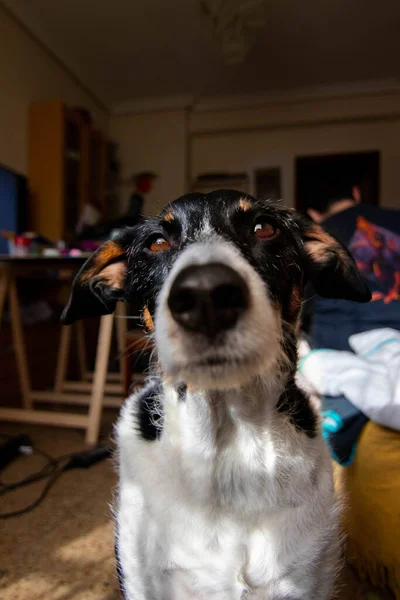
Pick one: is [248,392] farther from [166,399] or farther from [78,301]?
[78,301]

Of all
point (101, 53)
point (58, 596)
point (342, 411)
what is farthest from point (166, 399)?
point (101, 53)

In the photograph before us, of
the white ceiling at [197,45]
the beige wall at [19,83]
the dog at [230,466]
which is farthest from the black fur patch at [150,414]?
the white ceiling at [197,45]

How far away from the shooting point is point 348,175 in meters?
5.22

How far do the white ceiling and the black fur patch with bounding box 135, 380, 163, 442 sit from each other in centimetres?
363

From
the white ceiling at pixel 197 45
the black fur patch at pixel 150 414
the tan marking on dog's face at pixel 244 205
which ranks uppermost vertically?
the white ceiling at pixel 197 45

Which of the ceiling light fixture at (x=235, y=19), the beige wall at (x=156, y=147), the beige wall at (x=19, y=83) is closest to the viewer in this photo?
the ceiling light fixture at (x=235, y=19)

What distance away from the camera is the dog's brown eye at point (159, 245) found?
0.77 meters

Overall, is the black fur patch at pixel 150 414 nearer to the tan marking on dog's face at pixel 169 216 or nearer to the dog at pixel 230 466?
the dog at pixel 230 466

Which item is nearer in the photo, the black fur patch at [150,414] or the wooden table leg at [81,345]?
the black fur patch at [150,414]

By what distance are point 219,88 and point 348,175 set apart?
2033mm

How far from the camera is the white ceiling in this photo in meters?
3.37

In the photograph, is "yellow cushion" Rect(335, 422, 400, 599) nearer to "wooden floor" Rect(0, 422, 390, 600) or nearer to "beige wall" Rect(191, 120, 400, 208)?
"wooden floor" Rect(0, 422, 390, 600)

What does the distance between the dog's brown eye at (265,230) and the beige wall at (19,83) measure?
10.7 feet

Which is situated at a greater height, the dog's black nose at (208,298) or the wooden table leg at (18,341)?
the dog's black nose at (208,298)
